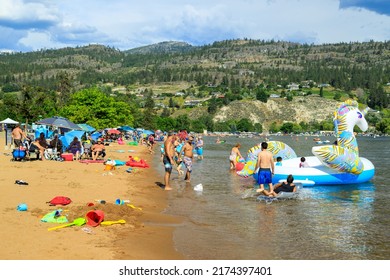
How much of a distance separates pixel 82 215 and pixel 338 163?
Result: 11.5 m

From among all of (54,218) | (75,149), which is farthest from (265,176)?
(75,149)

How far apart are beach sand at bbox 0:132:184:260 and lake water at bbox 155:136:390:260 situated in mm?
555

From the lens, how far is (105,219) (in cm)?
884

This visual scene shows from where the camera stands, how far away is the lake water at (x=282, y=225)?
7699mm

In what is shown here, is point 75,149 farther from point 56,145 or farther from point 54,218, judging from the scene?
point 54,218

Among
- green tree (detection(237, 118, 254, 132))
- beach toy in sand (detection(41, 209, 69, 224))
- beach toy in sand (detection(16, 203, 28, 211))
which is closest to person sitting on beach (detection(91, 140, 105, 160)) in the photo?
beach toy in sand (detection(16, 203, 28, 211))

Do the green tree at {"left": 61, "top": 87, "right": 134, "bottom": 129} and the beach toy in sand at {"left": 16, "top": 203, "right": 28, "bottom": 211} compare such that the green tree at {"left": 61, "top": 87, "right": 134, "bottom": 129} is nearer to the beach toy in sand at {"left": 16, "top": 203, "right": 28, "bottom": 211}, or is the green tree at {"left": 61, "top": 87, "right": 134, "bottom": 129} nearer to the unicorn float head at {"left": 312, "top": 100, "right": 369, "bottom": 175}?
the unicorn float head at {"left": 312, "top": 100, "right": 369, "bottom": 175}

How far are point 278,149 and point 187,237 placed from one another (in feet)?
39.5

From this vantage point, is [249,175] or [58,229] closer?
[58,229]

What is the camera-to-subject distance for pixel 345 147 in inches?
690

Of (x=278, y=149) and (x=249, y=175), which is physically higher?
(x=278, y=149)

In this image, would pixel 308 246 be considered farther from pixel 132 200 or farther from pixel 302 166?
pixel 302 166

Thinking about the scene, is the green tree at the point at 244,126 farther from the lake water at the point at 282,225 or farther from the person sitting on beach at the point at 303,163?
the lake water at the point at 282,225
